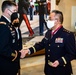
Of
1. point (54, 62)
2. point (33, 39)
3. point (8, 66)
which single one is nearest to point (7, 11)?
point (8, 66)

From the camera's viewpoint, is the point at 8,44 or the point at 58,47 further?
the point at 58,47

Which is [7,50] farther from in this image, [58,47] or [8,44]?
[58,47]

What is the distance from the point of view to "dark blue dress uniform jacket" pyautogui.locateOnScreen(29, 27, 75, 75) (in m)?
2.34

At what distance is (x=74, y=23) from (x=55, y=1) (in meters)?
0.93

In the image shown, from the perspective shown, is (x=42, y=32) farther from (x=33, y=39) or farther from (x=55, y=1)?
(x=55, y=1)

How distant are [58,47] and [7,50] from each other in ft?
2.09

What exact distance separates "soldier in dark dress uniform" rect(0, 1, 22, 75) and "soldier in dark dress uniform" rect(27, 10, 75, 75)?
1.42 ft

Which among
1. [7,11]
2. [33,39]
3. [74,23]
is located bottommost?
[33,39]

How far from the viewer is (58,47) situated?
239 centimetres

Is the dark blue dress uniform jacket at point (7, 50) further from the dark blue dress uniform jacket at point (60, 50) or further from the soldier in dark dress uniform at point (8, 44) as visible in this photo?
the dark blue dress uniform jacket at point (60, 50)

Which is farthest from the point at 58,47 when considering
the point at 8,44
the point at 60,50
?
the point at 8,44

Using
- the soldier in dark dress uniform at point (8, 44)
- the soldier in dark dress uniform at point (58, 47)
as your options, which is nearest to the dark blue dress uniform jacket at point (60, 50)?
the soldier in dark dress uniform at point (58, 47)

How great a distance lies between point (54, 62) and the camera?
7.69 feet

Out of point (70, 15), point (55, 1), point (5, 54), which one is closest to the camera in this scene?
point (5, 54)
